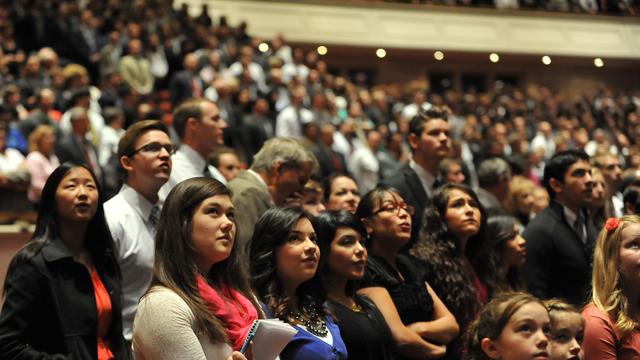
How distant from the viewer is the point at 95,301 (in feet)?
10.4

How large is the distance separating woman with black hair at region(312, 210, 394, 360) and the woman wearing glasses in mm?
122

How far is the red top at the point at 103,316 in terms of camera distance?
3.19 meters

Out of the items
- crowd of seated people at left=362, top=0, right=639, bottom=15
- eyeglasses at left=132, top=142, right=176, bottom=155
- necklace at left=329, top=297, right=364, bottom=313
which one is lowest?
necklace at left=329, top=297, right=364, bottom=313

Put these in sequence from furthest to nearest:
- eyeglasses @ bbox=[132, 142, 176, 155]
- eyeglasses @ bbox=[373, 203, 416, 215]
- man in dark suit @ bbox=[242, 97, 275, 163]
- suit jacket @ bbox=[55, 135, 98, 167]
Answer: man in dark suit @ bbox=[242, 97, 275, 163], suit jacket @ bbox=[55, 135, 98, 167], eyeglasses @ bbox=[373, 203, 416, 215], eyeglasses @ bbox=[132, 142, 176, 155]

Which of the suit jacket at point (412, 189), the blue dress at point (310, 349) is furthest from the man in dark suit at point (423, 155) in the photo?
the blue dress at point (310, 349)

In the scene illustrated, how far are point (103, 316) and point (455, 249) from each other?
1786mm

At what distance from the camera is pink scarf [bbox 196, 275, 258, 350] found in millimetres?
2795

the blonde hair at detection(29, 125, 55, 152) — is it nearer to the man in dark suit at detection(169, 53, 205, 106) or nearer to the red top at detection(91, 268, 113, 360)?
the man in dark suit at detection(169, 53, 205, 106)

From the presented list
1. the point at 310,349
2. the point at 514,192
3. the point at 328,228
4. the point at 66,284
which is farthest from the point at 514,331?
the point at 514,192

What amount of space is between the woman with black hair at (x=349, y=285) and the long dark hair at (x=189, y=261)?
1.86 feet

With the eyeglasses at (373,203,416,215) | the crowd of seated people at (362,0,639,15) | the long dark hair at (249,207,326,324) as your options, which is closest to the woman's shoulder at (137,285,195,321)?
the long dark hair at (249,207,326,324)

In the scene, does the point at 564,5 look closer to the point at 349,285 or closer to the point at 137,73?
the point at 137,73

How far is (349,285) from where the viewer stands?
3680 mm

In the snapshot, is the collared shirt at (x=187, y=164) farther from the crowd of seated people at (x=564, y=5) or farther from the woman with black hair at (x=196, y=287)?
the crowd of seated people at (x=564, y=5)
